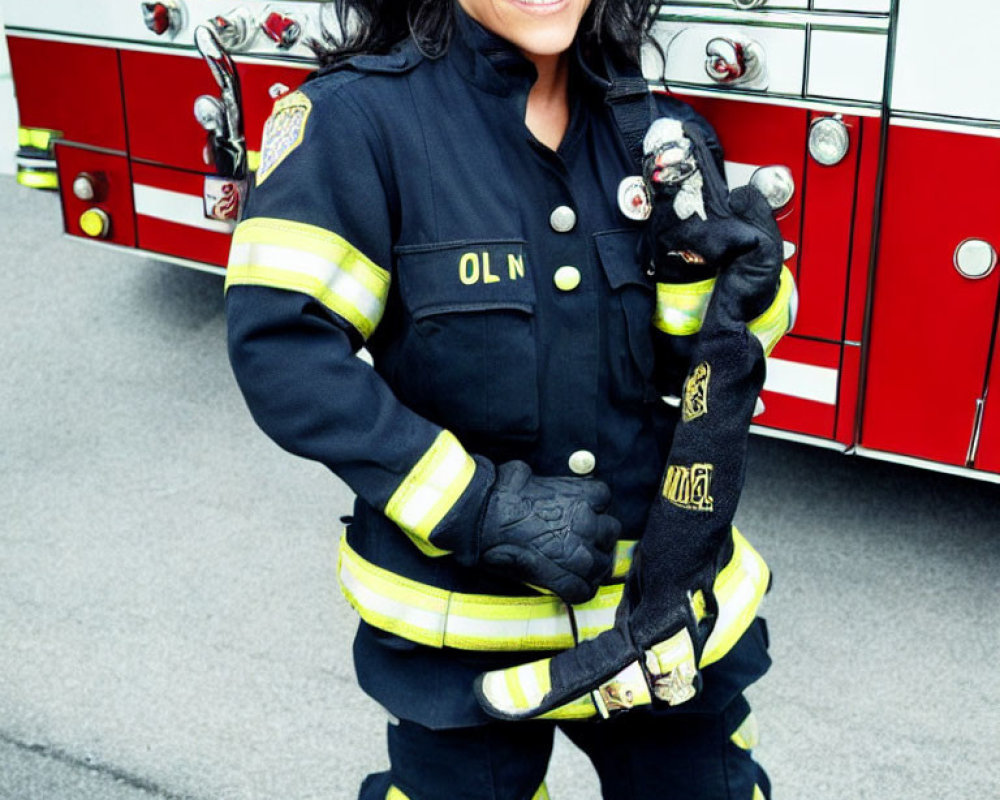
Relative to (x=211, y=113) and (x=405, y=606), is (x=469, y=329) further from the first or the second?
(x=211, y=113)

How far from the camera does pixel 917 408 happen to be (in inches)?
117

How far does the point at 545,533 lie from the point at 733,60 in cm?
154

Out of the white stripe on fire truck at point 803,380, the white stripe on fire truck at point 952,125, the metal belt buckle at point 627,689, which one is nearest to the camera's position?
the metal belt buckle at point 627,689

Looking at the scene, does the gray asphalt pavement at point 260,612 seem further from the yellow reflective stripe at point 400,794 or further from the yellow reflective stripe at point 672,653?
the yellow reflective stripe at point 672,653

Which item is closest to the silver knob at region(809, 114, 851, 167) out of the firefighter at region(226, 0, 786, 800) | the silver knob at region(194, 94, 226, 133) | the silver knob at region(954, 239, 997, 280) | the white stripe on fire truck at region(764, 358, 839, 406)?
the silver knob at region(954, 239, 997, 280)

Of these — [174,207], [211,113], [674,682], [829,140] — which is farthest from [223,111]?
[674,682]

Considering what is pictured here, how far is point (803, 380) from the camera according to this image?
306 centimetres

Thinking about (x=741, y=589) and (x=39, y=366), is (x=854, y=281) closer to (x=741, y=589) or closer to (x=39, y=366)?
(x=741, y=589)

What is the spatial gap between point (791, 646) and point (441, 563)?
5.03 ft

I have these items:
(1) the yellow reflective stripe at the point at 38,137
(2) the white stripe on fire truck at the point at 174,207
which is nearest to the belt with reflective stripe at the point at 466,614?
(2) the white stripe on fire truck at the point at 174,207

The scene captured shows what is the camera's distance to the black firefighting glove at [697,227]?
5.01 feet

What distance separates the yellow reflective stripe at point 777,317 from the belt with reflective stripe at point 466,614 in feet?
0.98

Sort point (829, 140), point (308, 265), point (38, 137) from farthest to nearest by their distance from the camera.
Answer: point (38, 137)
point (829, 140)
point (308, 265)

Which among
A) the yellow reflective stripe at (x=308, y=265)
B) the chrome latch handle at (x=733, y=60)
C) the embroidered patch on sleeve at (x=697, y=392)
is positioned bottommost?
the embroidered patch on sleeve at (x=697, y=392)
